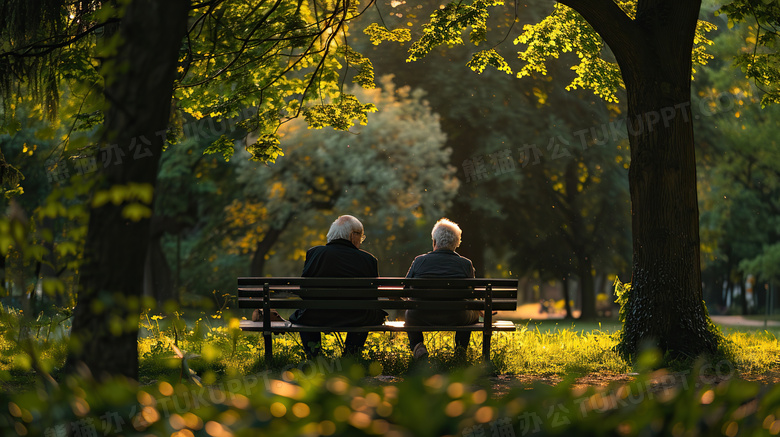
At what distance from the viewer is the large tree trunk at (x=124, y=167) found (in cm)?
332

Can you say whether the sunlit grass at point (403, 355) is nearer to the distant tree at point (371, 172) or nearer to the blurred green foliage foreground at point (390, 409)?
the blurred green foliage foreground at point (390, 409)

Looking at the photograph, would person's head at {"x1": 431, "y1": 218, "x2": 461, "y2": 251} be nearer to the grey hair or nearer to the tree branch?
the grey hair

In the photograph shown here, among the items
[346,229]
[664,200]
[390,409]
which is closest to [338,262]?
[346,229]

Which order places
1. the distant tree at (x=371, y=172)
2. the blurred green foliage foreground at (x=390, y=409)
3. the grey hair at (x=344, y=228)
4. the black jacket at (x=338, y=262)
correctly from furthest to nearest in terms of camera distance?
the distant tree at (x=371, y=172) < the grey hair at (x=344, y=228) < the black jacket at (x=338, y=262) < the blurred green foliage foreground at (x=390, y=409)

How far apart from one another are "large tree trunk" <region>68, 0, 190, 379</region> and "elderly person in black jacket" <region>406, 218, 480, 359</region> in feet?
15.2

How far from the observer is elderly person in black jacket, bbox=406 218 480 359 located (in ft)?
25.7

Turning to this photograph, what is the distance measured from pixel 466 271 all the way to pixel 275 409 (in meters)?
6.12

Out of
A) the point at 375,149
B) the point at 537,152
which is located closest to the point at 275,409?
the point at 375,149

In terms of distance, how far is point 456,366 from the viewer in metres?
7.53

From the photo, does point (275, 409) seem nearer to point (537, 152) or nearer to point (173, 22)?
point (173, 22)

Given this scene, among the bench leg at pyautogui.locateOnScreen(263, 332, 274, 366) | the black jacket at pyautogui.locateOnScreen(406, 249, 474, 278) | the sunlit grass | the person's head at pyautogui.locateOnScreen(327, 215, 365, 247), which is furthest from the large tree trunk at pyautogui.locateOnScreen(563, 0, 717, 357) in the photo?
the bench leg at pyautogui.locateOnScreen(263, 332, 274, 366)

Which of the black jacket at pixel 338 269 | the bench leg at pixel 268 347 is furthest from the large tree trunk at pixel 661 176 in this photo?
the bench leg at pixel 268 347

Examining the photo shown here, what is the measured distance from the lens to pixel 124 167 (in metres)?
3.33

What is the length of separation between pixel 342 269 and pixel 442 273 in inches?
38.5
